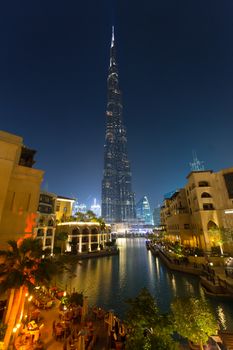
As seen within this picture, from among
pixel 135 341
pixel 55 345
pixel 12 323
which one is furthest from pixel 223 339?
pixel 12 323

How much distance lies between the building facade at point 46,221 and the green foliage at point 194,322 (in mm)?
51143

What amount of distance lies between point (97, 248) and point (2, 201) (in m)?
66.0

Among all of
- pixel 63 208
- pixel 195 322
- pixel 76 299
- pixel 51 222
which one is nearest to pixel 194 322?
pixel 195 322

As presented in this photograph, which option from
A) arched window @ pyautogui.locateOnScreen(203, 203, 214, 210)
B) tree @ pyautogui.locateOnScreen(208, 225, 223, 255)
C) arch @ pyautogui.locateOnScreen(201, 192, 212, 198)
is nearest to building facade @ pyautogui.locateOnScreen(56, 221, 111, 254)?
tree @ pyautogui.locateOnScreen(208, 225, 223, 255)

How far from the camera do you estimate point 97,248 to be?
7388 cm

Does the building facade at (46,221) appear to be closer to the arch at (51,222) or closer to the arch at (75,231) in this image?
the arch at (51,222)

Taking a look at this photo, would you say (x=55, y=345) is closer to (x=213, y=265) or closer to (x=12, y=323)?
(x=12, y=323)

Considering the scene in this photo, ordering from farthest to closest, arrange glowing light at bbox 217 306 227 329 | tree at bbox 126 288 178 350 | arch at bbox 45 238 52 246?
1. arch at bbox 45 238 52 246
2. glowing light at bbox 217 306 227 329
3. tree at bbox 126 288 178 350

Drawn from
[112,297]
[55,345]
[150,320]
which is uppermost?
[150,320]

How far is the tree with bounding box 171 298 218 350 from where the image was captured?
33.1ft

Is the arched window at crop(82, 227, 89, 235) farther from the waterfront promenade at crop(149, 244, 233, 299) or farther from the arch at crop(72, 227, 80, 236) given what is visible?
the waterfront promenade at crop(149, 244, 233, 299)

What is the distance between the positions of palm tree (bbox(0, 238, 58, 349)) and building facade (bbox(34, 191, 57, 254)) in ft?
154

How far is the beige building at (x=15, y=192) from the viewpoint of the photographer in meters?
14.8

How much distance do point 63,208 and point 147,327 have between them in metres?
74.0
